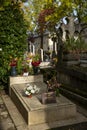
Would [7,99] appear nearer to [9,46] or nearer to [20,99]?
[20,99]

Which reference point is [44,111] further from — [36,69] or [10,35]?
[10,35]

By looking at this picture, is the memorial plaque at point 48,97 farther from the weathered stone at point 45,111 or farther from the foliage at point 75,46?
the foliage at point 75,46

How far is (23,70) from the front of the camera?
9406mm

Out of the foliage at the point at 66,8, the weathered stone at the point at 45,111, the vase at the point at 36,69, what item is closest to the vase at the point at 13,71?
the vase at the point at 36,69

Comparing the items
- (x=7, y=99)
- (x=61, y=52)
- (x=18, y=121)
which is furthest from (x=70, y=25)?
(x=18, y=121)

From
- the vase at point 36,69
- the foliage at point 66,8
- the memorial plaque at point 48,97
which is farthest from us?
the foliage at point 66,8

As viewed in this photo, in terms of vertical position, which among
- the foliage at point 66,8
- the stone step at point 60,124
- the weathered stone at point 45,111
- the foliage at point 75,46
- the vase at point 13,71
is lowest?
the stone step at point 60,124

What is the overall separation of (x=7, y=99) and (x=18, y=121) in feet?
8.23

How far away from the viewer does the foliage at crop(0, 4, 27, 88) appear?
9266mm

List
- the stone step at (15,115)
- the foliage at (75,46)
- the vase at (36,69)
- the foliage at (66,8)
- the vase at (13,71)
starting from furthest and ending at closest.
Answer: the foliage at (66,8), the foliage at (75,46), the vase at (36,69), the vase at (13,71), the stone step at (15,115)

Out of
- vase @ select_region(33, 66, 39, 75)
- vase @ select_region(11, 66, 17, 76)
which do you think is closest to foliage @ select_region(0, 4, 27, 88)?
vase @ select_region(11, 66, 17, 76)

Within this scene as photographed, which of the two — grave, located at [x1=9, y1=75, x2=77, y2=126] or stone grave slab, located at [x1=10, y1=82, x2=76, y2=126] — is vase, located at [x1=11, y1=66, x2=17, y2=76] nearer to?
grave, located at [x1=9, y1=75, x2=77, y2=126]

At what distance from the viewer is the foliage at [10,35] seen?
927cm

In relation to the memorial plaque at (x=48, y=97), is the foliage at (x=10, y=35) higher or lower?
higher
